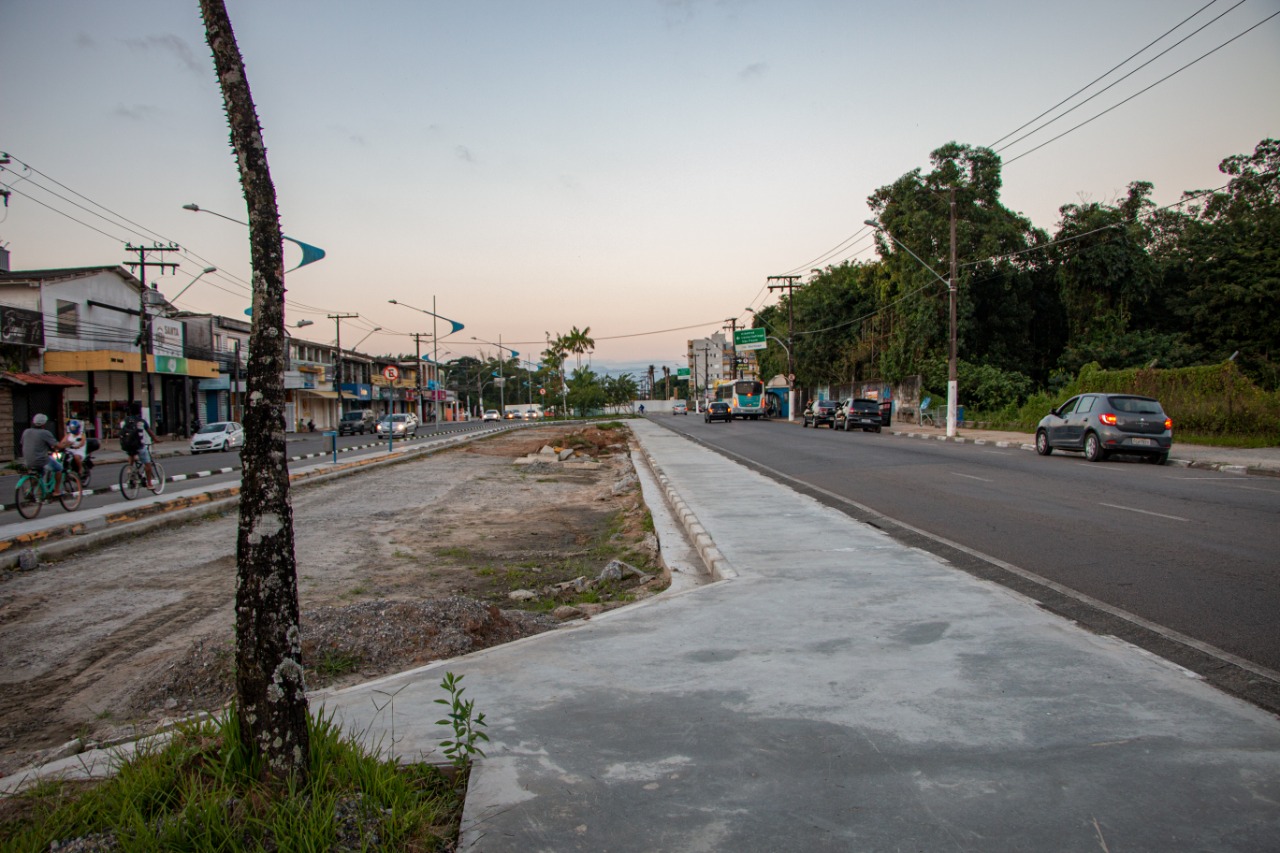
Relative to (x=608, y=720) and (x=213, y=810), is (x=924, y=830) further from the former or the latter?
(x=213, y=810)

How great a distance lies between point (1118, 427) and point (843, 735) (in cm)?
1908

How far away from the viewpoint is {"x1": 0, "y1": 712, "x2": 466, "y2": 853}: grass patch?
269 centimetres

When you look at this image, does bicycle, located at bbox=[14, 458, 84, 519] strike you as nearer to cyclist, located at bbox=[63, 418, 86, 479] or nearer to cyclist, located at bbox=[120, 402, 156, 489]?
cyclist, located at bbox=[63, 418, 86, 479]

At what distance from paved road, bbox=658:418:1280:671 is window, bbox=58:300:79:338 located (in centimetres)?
3806

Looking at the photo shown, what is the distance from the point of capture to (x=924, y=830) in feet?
9.32

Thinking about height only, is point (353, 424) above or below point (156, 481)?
below

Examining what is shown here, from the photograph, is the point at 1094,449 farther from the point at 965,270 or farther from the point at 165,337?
the point at 165,337

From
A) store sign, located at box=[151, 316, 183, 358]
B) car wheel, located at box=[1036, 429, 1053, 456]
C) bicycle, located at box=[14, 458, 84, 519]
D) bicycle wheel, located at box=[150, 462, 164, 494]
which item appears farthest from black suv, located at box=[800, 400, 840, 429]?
bicycle, located at box=[14, 458, 84, 519]

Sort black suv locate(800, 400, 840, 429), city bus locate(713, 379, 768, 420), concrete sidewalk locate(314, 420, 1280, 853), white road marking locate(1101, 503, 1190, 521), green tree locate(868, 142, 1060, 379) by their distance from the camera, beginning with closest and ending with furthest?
concrete sidewalk locate(314, 420, 1280, 853), white road marking locate(1101, 503, 1190, 521), green tree locate(868, 142, 1060, 379), black suv locate(800, 400, 840, 429), city bus locate(713, 379, 768, 420)

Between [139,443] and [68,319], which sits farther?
[68,319]

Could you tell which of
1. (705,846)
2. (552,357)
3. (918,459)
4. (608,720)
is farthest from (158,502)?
(552,357)

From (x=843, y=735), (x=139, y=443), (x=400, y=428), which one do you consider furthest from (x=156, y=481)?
(x=400, y=428)

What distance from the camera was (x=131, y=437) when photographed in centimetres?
1650

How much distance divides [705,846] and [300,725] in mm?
1535
